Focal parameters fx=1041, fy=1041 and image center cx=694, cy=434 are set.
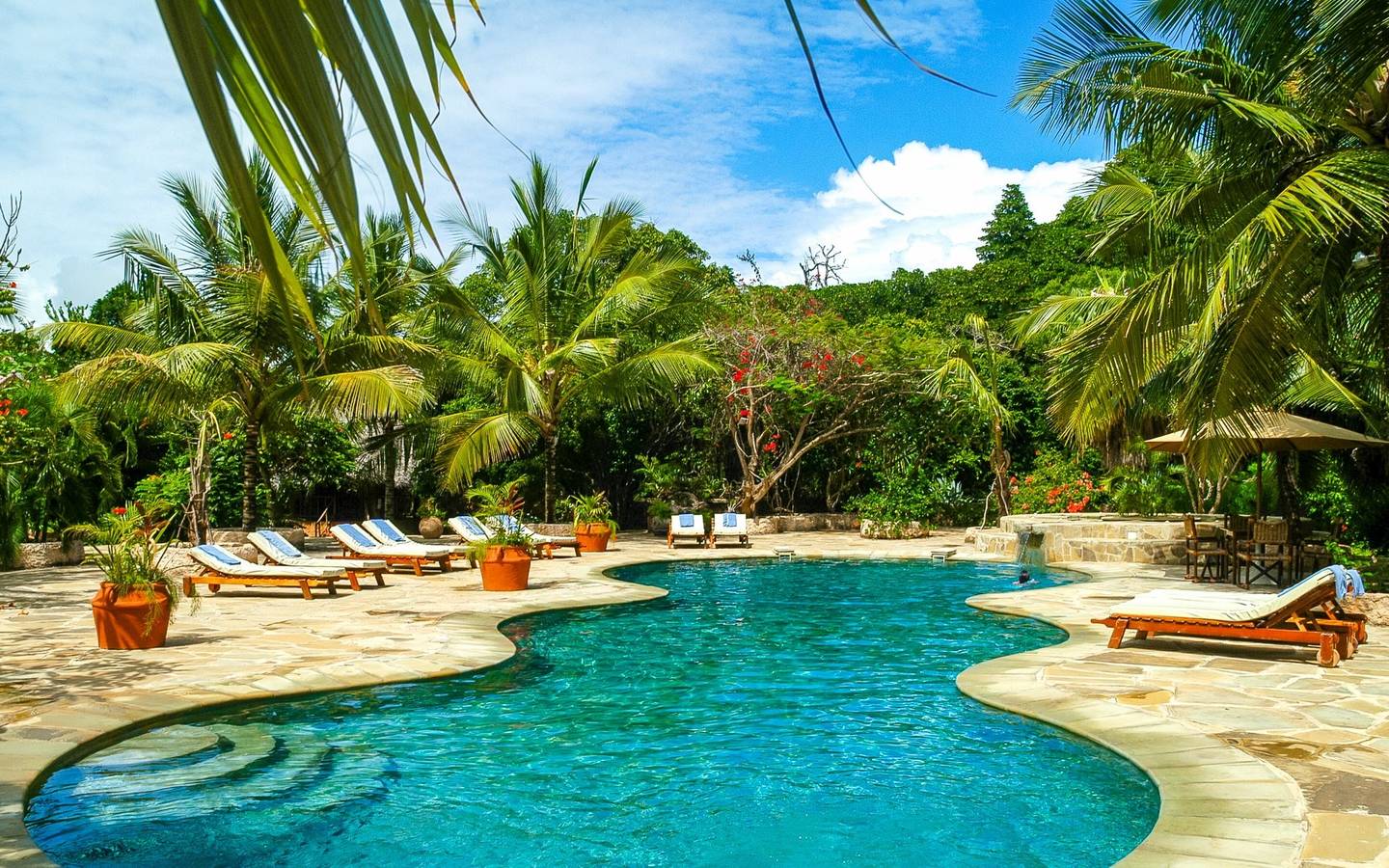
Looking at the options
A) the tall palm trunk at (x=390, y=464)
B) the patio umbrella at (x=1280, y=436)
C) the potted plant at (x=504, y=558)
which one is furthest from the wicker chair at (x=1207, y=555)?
the tall palm trunk at (x=390, y=464)

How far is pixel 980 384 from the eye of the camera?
65.8 ft

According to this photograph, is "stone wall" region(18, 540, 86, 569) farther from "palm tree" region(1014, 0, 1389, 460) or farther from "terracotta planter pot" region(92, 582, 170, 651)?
"palm tree" region(1014, 0, 1389, 460)

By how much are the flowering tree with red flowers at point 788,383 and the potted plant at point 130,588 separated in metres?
14.4

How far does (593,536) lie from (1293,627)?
12283 mm

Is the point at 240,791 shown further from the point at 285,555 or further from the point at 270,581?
the point at 285,555

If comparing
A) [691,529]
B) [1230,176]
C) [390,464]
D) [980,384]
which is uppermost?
[1230,176]

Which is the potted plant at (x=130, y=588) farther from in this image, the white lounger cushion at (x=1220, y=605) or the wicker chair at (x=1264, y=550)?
the wicker chair at (x=1264, y=550)

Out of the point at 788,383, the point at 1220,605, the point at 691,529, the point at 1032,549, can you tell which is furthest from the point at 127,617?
the point at 788,383

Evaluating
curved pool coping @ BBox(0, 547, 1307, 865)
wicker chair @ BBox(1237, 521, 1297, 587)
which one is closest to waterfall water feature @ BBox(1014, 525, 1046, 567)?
wicker chair @ BBox(1237, 521, 1297, 587)

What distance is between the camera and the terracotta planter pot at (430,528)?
74.2 ft

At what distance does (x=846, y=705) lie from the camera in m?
7.42

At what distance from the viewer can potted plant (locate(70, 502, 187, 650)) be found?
797 centimetres

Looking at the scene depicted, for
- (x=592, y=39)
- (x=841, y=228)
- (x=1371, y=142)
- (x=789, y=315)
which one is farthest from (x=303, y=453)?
(x=592, y=39)

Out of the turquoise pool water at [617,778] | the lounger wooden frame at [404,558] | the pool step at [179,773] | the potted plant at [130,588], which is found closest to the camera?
the turquoise pool water at [617,778]
